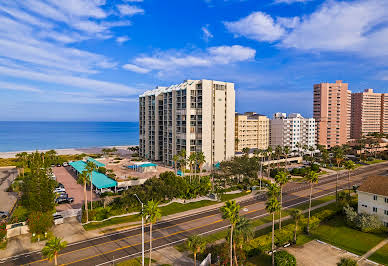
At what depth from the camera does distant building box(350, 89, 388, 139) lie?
19025 centimetres

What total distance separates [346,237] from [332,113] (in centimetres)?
13026

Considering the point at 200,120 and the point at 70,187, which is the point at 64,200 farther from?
the point at 200,120

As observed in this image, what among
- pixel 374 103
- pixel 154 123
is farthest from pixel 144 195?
pixel 374 103

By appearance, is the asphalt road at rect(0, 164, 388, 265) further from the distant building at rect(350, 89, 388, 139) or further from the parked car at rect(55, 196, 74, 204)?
the distant building at rect(350, 89, 388, 139)

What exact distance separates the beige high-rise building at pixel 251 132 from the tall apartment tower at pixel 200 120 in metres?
28.8

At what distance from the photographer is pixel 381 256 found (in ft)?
127

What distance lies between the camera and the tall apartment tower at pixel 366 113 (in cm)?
19025

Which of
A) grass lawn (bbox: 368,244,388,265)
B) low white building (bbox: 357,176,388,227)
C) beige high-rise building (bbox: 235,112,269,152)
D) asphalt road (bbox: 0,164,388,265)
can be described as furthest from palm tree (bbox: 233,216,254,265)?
beige high-rise building (bbox: 235,112,269,152)

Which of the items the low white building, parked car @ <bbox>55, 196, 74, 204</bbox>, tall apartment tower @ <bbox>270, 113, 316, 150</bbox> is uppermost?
tall apartment tower @ <bbox>270, 113, 316, 150</bbox>

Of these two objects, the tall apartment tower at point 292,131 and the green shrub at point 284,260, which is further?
the tall apartment tower at point 292,131

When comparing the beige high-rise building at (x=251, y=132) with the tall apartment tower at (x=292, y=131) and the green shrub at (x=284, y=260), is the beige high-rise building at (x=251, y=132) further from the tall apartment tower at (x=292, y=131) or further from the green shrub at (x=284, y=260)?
the green shrub at (x=284, y=260)

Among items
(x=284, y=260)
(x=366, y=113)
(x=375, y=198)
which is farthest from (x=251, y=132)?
(x=366, y=113)

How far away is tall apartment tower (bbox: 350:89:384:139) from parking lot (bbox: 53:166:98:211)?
19320 cm

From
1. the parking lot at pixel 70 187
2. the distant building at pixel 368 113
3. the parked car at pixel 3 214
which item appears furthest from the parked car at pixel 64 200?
the distant building at pixel 368 113
